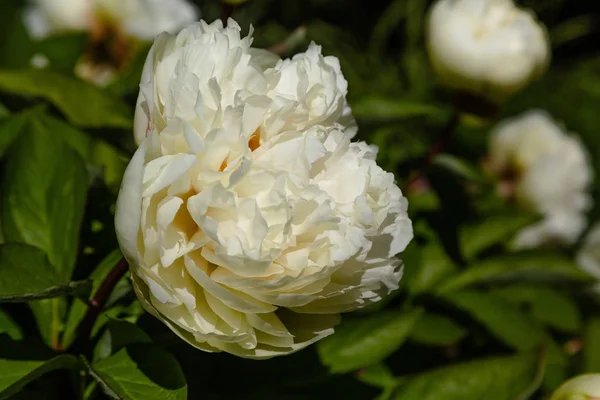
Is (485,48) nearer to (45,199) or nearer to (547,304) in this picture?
(547,304)

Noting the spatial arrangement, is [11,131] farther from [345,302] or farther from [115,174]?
[345,302]

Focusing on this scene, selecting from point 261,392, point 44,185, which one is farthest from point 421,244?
point 44,185

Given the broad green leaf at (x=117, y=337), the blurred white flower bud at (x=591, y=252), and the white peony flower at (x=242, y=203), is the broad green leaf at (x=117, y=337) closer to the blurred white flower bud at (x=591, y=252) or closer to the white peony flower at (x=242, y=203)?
the white peony flower at (x=242, y=203)

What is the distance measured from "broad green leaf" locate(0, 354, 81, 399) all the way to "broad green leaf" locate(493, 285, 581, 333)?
57cm

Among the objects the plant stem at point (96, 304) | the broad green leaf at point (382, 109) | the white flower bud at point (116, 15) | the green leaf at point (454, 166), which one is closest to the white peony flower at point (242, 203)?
the plant stem at point (96, 304)

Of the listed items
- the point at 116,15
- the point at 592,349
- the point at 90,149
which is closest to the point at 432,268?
the point at 592,349

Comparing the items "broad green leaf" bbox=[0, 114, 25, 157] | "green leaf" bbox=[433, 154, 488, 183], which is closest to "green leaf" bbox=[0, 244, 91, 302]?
"broad green leaf" bbox=[0, 114, 25, 157]

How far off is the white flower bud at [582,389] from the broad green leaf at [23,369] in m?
0.38

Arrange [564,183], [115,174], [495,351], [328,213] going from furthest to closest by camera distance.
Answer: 1. [564,183]
2. [495,351]
3. [115,174]
4. [328,213]

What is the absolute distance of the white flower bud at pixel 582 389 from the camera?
20.9 inches

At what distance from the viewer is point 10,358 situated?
45cm

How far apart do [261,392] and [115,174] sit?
0.24 metres

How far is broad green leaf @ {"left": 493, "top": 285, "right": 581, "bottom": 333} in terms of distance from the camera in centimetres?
87

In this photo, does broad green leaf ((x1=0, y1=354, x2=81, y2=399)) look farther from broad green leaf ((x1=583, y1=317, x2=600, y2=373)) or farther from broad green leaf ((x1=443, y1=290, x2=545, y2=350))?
broad green leaf ((x1=583, y1=317, x2=600, y2=373))
